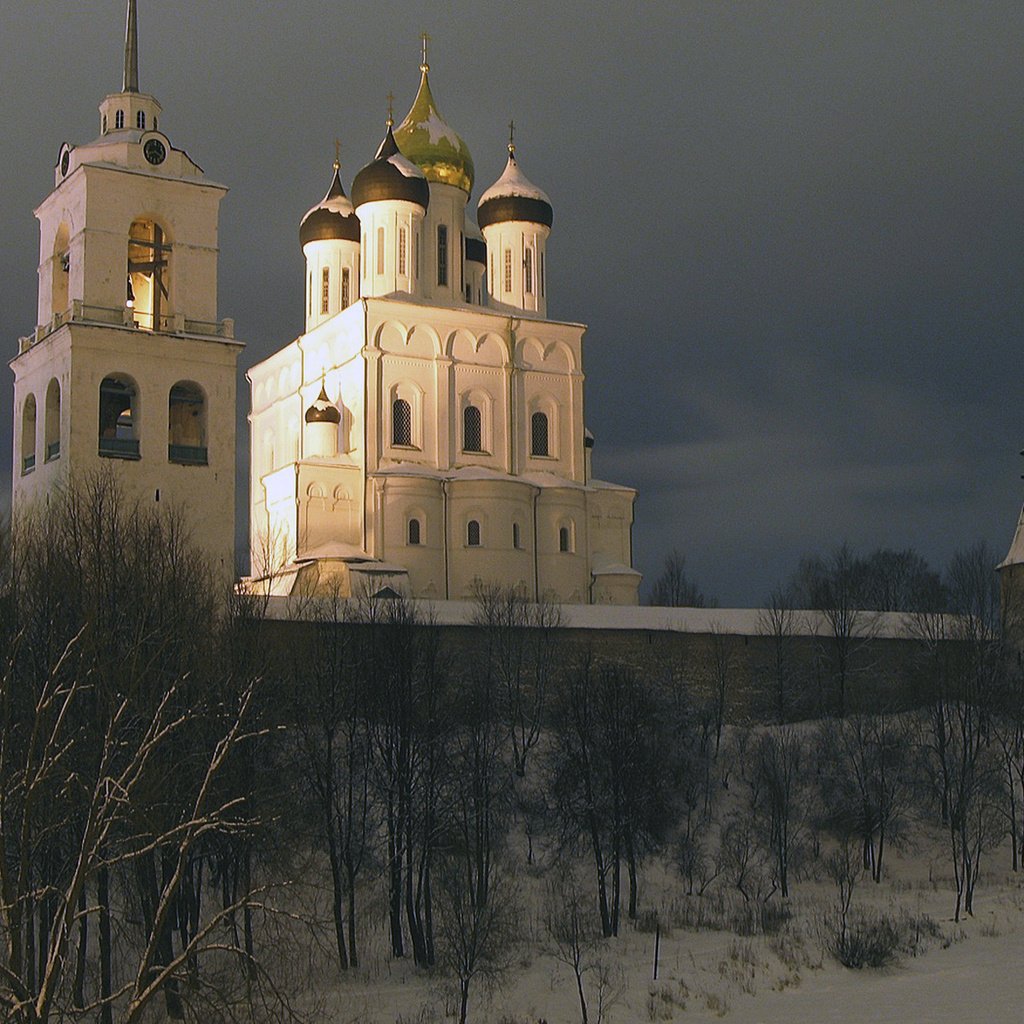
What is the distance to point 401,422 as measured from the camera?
3544 cm

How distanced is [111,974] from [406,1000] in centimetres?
317

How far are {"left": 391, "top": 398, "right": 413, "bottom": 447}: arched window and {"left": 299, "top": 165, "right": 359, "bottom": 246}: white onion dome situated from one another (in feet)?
18.0

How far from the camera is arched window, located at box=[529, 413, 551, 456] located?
3678 centimetres

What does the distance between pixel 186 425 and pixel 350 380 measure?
9.95 meters

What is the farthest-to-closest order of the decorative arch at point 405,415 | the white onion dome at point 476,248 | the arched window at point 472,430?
the white onion dome at point 476,248
the arched window at point 472,430
the decorative arch at point 405,415

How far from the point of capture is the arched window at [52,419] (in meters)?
25.0

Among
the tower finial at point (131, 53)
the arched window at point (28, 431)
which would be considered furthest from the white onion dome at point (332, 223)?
the arched window at point (28, 431)

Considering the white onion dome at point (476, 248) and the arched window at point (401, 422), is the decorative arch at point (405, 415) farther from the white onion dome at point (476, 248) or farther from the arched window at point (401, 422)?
the white onion dome at point (476, 248)

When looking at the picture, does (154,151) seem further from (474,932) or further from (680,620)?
(474,932)

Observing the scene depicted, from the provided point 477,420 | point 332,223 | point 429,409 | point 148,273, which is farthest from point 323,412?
point 148,273

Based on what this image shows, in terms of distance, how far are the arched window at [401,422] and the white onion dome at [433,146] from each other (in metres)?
6.07

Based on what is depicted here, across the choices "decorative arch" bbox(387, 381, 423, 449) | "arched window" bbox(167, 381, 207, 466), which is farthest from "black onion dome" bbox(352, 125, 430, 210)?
"arched window" bbox(167, 381, 207, 466)

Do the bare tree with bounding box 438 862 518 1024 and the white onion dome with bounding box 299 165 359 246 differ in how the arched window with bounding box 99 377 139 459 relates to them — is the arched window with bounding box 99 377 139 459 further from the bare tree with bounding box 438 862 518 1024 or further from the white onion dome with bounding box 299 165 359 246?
the white onion dome with bounding box 299 165 359 246

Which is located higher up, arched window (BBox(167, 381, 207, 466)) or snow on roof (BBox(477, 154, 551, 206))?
snow on roof (BBox(477, 154, 551, 206))
